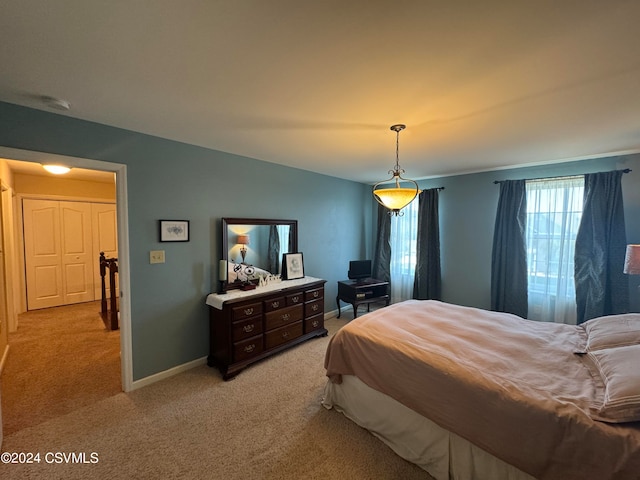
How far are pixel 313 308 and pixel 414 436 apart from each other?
203cm

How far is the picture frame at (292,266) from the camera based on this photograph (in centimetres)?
368

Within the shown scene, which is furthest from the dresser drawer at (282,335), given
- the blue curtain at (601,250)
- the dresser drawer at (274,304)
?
the blue curtain at (601,250)

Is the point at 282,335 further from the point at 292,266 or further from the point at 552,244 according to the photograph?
the point at 552,244

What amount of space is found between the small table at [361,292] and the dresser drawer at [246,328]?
1753 millimetres

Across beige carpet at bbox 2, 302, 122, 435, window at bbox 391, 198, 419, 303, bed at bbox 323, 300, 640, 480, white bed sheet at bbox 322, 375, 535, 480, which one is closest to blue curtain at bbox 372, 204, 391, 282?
window at bbox 391, 198, 419, 303

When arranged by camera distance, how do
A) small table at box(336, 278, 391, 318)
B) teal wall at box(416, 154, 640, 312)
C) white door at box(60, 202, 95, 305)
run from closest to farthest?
1. teal wall at box(416, 154, 640, 312)
2. small table at box(336, 278, 391, 318)
3. white door at box(60, 202, 95, 305)

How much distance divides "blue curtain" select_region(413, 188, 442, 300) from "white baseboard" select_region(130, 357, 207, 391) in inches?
139

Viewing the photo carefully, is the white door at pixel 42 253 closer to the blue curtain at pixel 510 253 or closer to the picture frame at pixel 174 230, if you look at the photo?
the picture frame at pixel 174 230

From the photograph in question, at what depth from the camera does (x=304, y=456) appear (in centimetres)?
179

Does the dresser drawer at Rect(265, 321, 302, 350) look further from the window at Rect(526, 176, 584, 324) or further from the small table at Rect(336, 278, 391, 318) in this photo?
the window at Rect(526, 176, 584, 324)

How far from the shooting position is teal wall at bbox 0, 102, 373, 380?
6.95 feet

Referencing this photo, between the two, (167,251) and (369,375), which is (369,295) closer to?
(369,375)

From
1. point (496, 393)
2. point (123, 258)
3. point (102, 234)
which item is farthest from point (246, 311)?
point (102, 234)

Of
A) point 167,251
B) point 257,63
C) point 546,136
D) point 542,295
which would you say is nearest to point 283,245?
point 167,251
